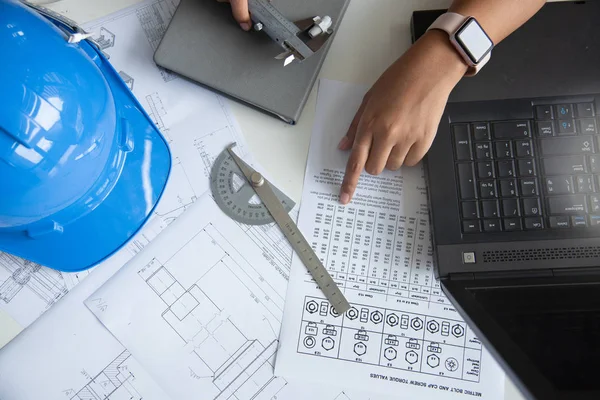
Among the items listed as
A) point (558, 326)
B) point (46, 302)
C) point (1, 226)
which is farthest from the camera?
point (46, 302)

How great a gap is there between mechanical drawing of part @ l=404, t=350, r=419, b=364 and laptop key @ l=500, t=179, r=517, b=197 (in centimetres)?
26

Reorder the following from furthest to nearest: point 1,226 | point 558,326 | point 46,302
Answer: point 46,302
point 1,226
point 558,326

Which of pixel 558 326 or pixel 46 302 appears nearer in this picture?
pixel 558 326

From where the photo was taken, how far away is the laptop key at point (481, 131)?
682mm

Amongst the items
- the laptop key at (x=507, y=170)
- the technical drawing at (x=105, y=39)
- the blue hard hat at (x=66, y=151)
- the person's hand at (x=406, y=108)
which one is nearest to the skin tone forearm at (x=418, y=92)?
the person's hand at (x=406, y=108)

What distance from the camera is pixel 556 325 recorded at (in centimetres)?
46

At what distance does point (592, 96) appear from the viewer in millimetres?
681

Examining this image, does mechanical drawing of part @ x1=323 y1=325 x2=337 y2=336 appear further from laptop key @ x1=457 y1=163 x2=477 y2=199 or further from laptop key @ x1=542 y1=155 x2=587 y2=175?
laptop key @ x1=542 y1=155 x2=587 y2=175

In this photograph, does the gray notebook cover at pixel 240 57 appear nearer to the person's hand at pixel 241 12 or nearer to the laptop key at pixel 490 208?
the person's hand at pixel 241 12

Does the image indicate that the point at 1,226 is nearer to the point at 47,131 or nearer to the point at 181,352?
the point at 47,131

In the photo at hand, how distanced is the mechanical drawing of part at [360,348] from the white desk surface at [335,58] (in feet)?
0.78

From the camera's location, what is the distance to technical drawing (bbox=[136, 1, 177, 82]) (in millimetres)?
780

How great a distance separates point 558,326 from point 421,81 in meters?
0.37

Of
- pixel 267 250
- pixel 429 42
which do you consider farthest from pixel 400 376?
pixel 429 42
